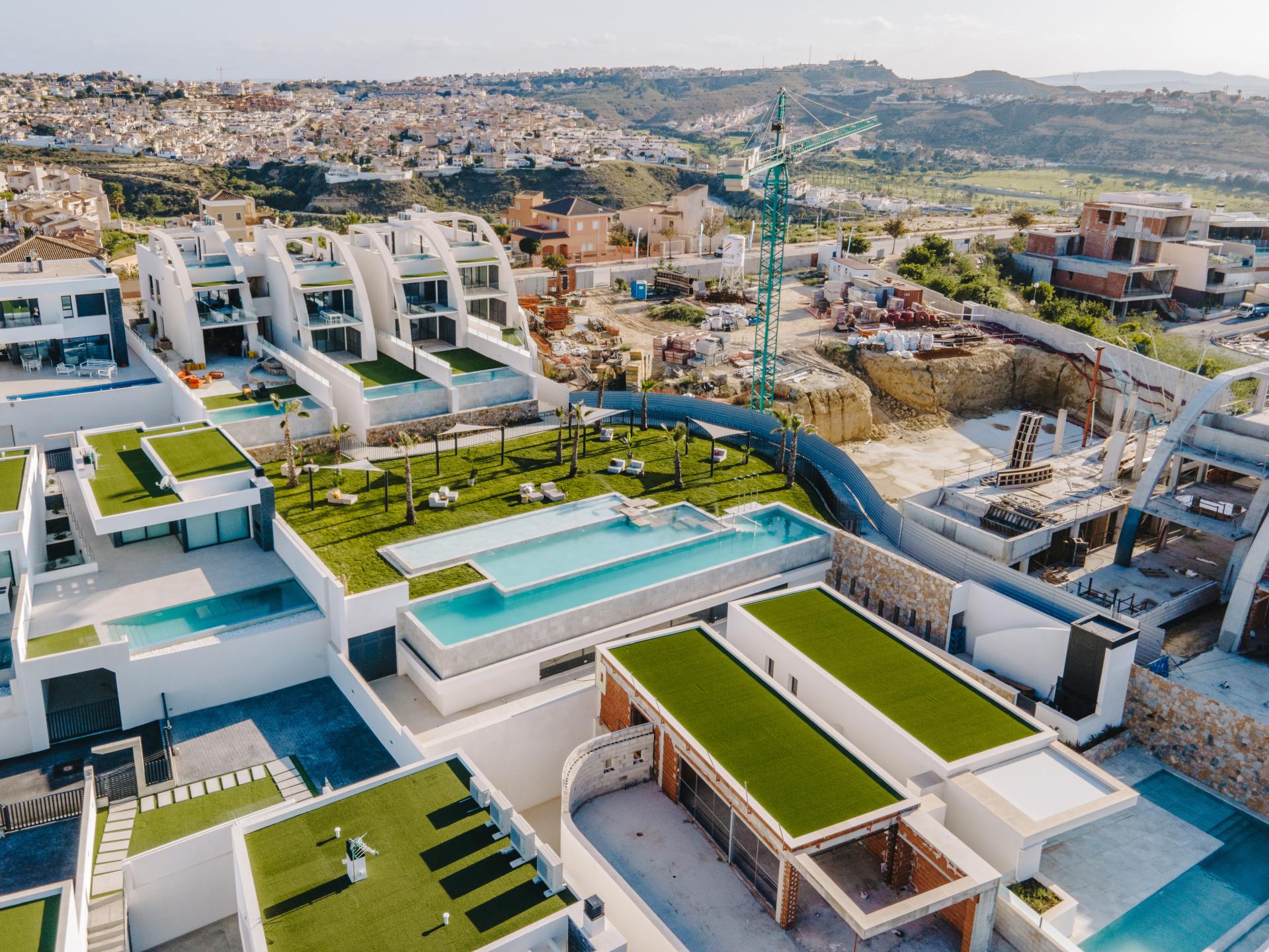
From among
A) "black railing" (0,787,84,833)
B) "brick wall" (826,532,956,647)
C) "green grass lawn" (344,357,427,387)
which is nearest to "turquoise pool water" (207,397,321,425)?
"green grass lawn" (344,357,427,387)

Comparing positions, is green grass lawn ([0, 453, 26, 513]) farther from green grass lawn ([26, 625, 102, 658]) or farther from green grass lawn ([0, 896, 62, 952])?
green grass lawn ([0, 896, 62, 952])

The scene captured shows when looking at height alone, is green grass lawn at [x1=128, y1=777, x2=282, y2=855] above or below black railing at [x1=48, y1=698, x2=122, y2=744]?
below

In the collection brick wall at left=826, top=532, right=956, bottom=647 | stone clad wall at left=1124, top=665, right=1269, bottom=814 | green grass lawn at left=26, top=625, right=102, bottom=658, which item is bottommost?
stone clad wall at left=1124, top=665, right=1269, bottom=814

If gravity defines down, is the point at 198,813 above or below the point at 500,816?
below

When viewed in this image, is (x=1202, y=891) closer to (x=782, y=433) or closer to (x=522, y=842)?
(x=522, y=842)

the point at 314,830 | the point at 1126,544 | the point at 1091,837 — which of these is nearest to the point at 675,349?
the point at 1126,544

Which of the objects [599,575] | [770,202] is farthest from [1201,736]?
[770,202]

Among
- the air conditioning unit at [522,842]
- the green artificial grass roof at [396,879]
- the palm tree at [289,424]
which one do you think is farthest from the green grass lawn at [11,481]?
the air conditioning unit at [522,842]
